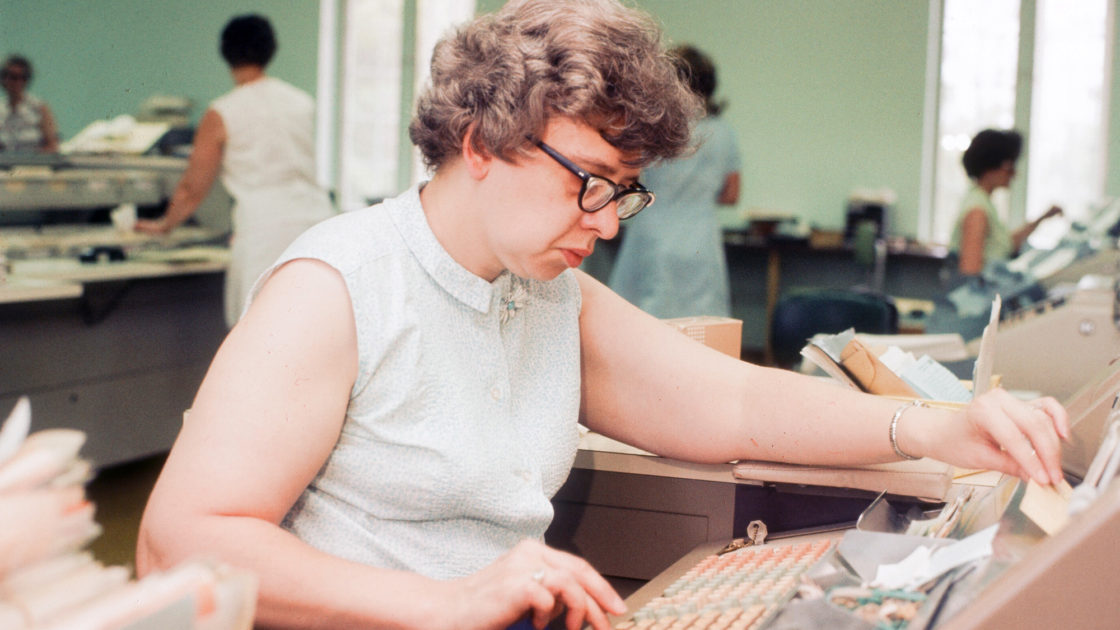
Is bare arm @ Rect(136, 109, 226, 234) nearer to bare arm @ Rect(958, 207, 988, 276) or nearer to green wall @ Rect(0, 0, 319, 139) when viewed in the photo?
green wall @ Rect(0, 0, 319, 139)

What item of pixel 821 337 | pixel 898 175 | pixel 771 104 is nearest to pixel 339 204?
pixel 771 104

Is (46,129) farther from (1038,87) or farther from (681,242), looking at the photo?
(1038,87)

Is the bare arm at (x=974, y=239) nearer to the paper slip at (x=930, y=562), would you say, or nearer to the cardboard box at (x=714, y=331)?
the cardboard box at (x=714, y=331)

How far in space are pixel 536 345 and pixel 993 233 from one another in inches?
127

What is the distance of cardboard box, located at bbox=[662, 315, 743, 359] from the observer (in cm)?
164

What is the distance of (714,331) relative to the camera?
166 centimetres

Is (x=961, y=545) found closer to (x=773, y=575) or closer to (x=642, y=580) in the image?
(x=773, y=575)

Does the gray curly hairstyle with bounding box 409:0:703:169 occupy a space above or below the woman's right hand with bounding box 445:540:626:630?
above

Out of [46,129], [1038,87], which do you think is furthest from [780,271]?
[46,129]

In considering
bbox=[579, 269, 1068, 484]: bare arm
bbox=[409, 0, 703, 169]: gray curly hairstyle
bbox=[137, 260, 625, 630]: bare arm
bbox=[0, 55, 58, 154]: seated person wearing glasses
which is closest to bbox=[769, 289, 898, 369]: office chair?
bbox=[579, 269, 1068, 484]: bare arm

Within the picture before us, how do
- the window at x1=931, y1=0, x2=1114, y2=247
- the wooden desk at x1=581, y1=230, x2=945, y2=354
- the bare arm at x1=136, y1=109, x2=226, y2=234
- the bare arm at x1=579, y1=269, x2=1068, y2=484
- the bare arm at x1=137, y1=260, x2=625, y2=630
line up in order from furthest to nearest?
the wooden desk at x1=581, y1=230, x2=945, y2=354 → the window at x1=931, y1=0, x2=1114, y2=247 → the bare arm at x1=136, y1=109, x2=226, y2=234 → the bare arm at x1=579, y1=269, x2=1068, y2=484 → the bare arm at x1=137, y1=260, x2=625, y2=630

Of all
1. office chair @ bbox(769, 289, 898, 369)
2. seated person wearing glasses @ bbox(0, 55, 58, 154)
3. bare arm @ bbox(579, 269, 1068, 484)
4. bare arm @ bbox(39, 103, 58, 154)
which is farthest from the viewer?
bare arm @ bbox(39, 103, 58, 154)

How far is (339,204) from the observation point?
688 centimetres

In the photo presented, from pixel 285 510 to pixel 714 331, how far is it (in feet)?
2.94
